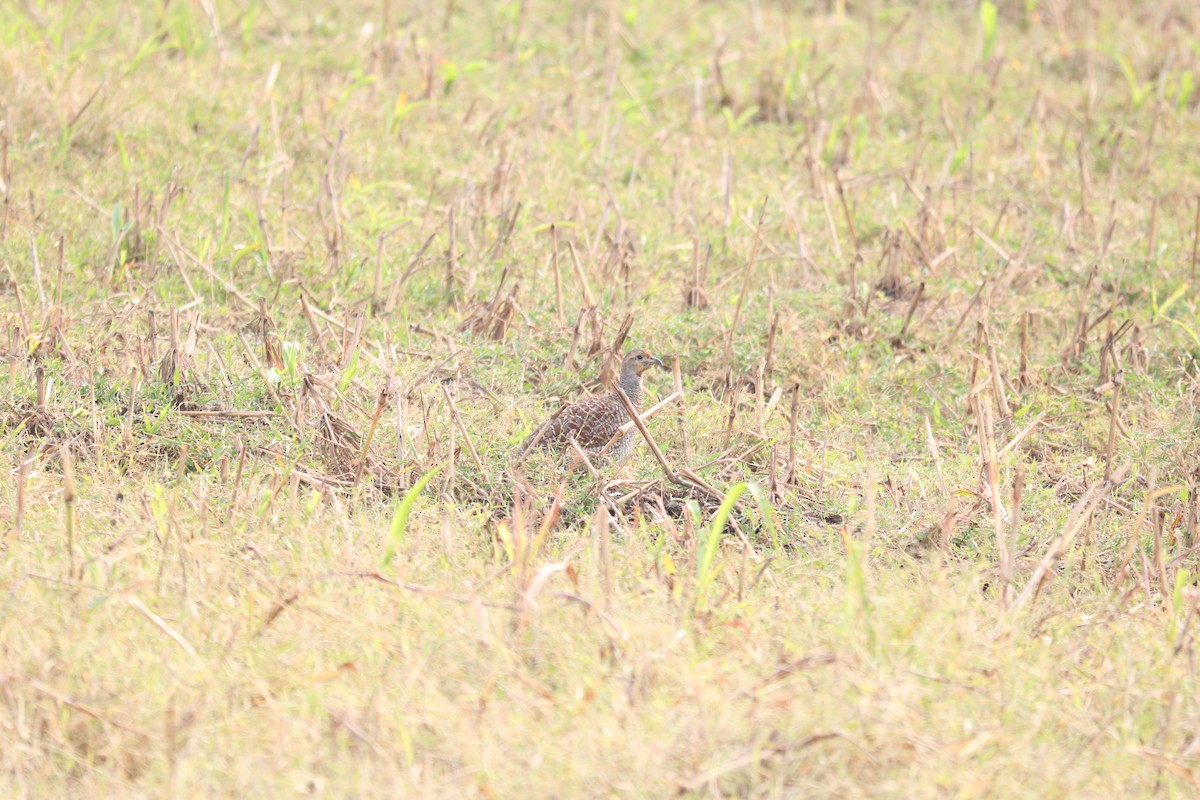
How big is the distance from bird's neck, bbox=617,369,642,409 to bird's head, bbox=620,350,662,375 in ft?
0.06

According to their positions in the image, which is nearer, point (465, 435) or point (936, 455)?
point (465, 435)

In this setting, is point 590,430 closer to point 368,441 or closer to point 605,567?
point 368,441

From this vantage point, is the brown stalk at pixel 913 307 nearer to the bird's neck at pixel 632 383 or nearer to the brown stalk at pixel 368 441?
the bird's neck at pixel 632 383

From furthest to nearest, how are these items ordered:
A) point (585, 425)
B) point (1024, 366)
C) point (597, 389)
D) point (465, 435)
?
point (1024, 366)
point (597, 389)
point (585, 425)
point (465, 435)

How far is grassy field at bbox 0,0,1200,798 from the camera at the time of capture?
367cm

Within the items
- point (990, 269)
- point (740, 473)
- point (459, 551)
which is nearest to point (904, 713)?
point (459, 551)

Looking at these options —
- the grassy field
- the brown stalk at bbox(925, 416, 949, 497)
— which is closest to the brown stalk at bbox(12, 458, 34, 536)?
the grassy field

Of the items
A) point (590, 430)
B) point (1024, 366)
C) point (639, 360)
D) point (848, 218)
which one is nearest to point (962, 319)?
point (1024, 366)

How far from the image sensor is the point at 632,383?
6285 mm

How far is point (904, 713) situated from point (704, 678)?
1.85 ft

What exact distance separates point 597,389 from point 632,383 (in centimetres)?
22

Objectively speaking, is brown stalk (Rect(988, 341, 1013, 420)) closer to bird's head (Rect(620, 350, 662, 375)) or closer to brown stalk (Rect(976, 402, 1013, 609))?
brown stalk (Rect(976, 402, 1013, 609))

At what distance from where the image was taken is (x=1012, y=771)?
3555 mm

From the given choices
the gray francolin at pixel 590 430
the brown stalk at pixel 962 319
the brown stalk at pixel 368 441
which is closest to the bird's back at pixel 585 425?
the gray francolin at pixel 590 430
